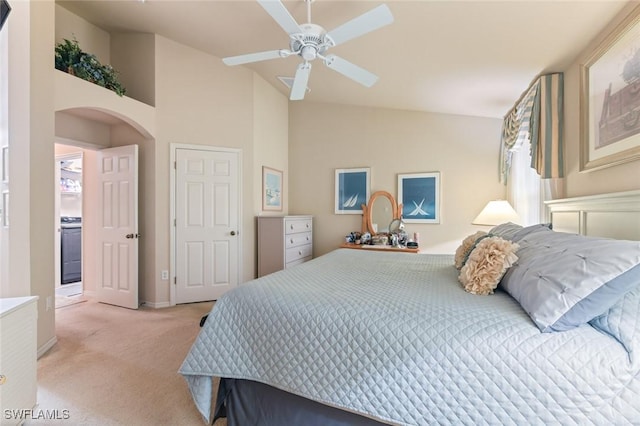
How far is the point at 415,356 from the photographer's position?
3.35 ft

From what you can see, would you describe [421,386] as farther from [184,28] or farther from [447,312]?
[184,28]

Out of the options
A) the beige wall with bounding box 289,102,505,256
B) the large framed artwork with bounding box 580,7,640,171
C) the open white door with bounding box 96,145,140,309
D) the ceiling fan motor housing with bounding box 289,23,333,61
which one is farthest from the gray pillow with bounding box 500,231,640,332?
the open white door with bounding box 96,145,140,309

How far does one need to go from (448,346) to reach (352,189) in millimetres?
3345

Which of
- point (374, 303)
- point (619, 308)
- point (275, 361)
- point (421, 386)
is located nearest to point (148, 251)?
point (275, 361)

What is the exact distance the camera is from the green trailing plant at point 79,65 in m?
2.60

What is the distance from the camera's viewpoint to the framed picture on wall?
406 centimetres

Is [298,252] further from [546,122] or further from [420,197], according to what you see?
[546,122]

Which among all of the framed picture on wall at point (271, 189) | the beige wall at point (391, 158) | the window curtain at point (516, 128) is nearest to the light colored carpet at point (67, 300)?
the framed picture on wall at point (271, 189)

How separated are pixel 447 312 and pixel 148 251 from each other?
11.2 ft

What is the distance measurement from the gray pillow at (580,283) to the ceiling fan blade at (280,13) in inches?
72.4

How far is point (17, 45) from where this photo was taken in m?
2.04

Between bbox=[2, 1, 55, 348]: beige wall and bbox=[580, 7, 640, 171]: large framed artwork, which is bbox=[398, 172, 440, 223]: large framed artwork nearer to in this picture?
bbox=[580, 7, 640, 171]: large framed artwork

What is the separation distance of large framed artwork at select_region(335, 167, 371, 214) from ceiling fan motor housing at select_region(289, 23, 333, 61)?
2358mm

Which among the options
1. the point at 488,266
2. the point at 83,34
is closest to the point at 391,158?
the point at 488,266
